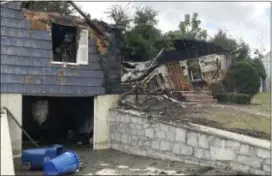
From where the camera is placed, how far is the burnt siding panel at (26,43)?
12867 mm

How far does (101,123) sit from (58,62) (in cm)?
271

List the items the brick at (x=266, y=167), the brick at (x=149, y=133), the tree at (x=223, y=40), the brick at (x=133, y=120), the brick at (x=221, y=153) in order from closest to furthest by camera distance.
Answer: the brick at (x=266, y=167)
the brick at (x=221, y=153)
the brick at (x=149, y=133)
the brick at (x=133, y=120)
the tree at (x=223, y=40)

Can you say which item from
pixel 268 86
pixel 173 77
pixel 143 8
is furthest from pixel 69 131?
pixel 268 86

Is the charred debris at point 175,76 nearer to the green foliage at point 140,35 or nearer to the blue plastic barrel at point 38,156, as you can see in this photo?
the green foliage at point 140,35

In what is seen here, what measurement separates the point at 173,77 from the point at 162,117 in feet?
24.3

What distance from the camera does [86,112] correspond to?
58.9 ft

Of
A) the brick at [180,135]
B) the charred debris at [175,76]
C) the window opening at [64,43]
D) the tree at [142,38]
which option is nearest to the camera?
the brick at [180,135]

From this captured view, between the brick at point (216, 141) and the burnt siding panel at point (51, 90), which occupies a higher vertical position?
the burnt siding panel at point (51, 90)

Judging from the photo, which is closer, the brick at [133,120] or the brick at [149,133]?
the brick at [149,133]

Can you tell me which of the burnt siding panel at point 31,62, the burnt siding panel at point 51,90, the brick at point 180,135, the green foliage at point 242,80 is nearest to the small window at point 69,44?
the burnt siding panel at point 31,62

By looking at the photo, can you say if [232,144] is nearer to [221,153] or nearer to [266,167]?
[221,153]

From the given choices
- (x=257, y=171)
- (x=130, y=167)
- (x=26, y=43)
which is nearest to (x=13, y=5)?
(x=26, y=43)

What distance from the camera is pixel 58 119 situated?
19922 millimetres

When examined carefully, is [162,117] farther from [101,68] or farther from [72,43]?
[72,43]
